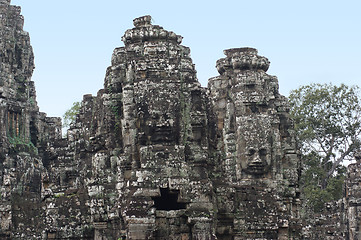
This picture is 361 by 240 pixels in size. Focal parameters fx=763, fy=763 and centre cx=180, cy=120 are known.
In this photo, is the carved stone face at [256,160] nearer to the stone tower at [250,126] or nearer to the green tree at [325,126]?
the stone tower at [250,126]

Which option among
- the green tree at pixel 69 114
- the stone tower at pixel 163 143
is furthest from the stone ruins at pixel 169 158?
the green tree at pixel 69 114

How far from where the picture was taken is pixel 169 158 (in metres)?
14.3

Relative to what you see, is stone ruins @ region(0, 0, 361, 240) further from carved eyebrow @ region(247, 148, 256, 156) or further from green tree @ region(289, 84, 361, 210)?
green tree @ region(289, 84, 361, 210)

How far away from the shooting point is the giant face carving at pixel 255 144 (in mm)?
22938

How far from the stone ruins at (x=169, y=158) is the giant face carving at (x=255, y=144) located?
30 mm

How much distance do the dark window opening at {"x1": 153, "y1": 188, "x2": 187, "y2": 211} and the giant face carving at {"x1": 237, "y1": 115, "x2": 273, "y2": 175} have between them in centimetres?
870

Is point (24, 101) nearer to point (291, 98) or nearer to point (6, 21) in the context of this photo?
point (6, 21)

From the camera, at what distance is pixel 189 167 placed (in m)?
14.4

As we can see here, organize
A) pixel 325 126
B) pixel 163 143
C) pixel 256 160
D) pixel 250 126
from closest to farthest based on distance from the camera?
pixel 163 143
pixel 256 160
pixel 250 126
pixel 325 126

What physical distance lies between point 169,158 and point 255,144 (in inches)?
355

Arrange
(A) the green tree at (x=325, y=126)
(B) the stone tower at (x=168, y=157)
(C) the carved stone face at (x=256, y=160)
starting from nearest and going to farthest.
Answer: (B) the stone tower at (x=168, y=157) < (C) the carved stone face at (x=256, y=160) < (A) the green tree at (x=325, y=126)

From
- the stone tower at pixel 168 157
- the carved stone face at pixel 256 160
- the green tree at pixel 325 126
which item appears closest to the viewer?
the stone tower at pixel 168 157

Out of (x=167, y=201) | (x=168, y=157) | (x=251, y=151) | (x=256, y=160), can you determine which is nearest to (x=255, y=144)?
(x=251, y=151)

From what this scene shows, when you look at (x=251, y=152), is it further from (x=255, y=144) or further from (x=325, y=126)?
(x=325, y=126)
